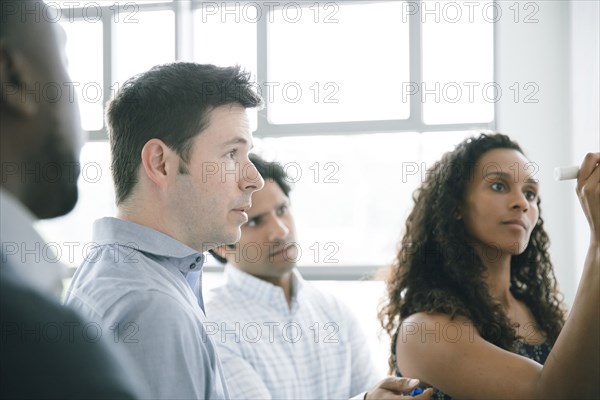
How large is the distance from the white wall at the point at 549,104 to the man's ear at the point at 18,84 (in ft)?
9.81

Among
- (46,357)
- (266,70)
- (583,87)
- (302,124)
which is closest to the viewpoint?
(46,357)

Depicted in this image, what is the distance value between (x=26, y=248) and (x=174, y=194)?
0.79m

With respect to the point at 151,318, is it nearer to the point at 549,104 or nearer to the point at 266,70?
the point at 549,104

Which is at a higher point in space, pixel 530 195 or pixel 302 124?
pixel 302 124

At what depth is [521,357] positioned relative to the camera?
1287mm

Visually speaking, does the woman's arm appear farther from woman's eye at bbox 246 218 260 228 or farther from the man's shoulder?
the man's shoulder

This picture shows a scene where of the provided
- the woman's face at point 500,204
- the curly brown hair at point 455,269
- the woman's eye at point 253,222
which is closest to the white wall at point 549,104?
the curly brown hair at point 455,269

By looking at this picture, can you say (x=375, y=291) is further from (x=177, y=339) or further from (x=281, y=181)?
(x=177, y=339)

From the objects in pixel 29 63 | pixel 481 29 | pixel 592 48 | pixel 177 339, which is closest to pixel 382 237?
pixel 481 29

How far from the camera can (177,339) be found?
839mm

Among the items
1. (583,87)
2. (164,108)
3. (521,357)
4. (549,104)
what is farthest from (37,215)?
(549,104)

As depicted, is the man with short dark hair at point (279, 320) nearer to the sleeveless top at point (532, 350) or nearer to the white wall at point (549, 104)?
the sleeveless top at point (532, 350)

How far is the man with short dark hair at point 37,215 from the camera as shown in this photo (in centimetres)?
24

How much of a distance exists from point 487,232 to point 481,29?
228 cm
